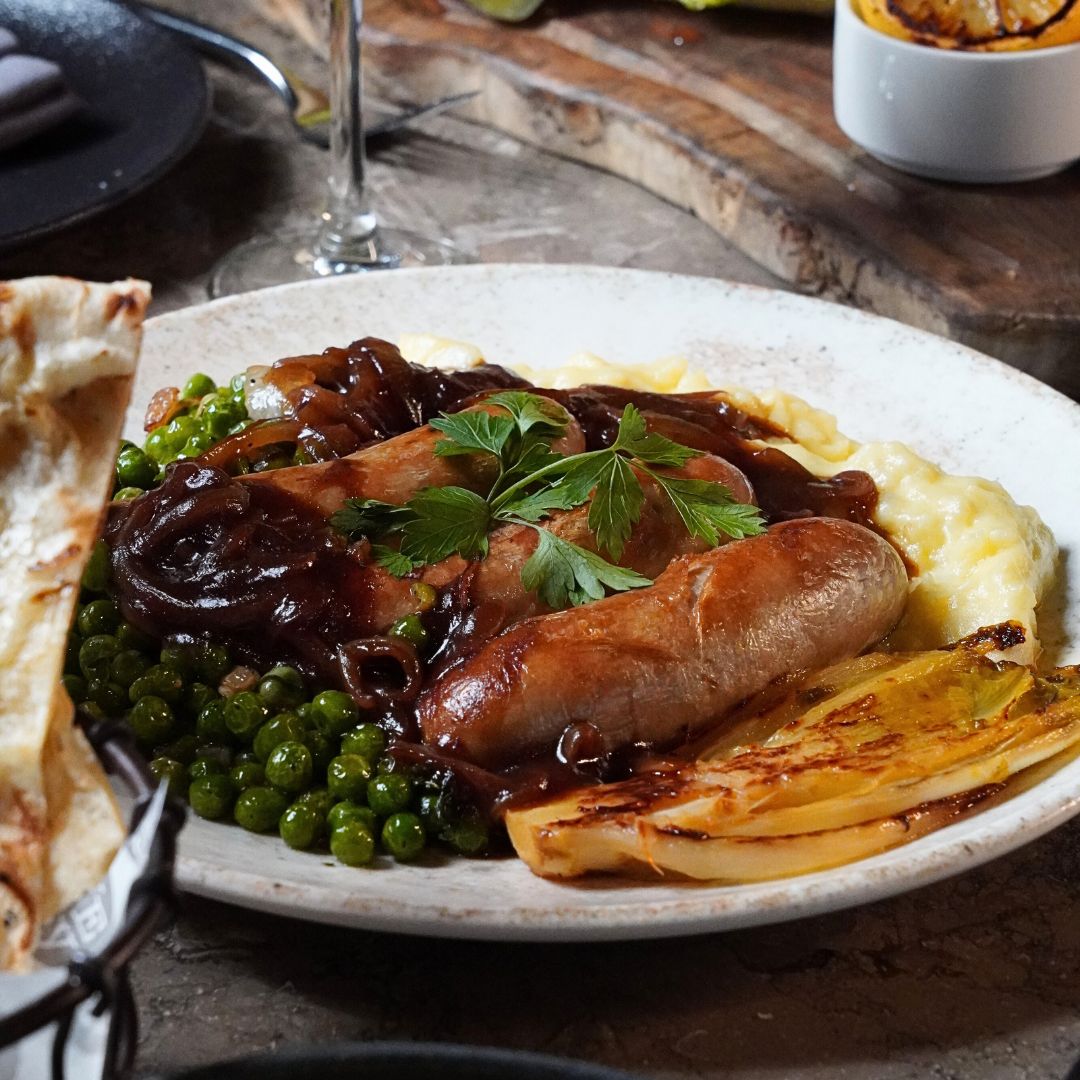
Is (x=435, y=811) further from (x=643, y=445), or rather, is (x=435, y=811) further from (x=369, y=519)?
(x=643, y=445)

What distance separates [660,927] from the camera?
302cm

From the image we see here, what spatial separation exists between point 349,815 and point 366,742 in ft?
0.86

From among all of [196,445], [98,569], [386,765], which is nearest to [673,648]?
[386,765]

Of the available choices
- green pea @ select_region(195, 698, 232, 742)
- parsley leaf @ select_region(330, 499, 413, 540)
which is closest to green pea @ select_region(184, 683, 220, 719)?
green pea @ select_region(195, 698, 232, 742)

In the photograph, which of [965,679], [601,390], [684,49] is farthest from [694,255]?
[965,679]

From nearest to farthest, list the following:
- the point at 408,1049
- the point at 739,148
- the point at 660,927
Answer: the point at 408,1049
the point at 660,927
the point at 739,148

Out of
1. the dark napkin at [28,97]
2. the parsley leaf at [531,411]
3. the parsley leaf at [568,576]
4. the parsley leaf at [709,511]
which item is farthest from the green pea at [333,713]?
the dark napkin at [28,97]

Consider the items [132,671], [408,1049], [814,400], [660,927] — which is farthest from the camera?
[814,400]

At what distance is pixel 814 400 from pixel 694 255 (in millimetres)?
2146

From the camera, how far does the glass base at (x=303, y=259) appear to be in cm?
710

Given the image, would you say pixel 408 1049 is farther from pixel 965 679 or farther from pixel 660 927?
pixel 965 679

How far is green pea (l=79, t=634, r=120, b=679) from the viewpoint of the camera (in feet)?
12.5

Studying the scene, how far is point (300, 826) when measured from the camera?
11.3ft

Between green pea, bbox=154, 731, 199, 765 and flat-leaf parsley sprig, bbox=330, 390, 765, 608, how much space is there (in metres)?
0.66
